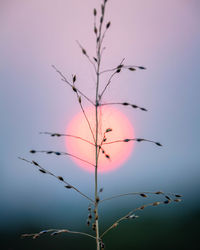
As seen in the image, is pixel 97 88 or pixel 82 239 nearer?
pixel 97 88

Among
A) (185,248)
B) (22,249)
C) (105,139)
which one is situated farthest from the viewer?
(22,249)

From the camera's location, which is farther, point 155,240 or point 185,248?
point 155,240

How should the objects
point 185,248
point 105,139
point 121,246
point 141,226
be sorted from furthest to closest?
point 141,226, point 121,246, point 185,248, point 105,139

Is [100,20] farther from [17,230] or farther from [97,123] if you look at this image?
[17,230]

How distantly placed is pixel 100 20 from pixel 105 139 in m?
0.56

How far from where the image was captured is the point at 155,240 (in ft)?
22.8

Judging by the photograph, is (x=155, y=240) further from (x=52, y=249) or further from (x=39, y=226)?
(x=39, y=226)

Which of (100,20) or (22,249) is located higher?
(100,20)

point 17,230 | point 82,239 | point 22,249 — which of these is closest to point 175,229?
point 82,239

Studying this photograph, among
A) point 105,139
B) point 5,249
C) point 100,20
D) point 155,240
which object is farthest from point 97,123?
point 5,249

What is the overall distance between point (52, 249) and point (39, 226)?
70.1 inches

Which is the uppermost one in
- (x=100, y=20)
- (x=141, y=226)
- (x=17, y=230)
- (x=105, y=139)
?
(x=100, y=20)

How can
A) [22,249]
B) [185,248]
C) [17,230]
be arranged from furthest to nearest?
[17,230] < [22,249] < [185,248]

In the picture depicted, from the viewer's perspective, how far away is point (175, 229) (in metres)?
7.68
